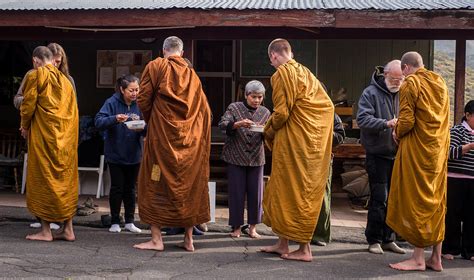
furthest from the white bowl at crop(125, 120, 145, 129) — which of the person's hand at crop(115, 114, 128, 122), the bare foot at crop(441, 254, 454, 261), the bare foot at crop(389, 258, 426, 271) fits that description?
the bare foot at crop(441, 254, 454, 261)

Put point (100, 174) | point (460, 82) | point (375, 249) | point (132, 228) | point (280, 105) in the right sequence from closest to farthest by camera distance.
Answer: point (280, 105)
point (375, 249)
point (132, 228)
point (460, 82)
point (100, 174)

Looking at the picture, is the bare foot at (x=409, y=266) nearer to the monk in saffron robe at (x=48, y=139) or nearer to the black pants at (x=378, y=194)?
the black pants at (x=378, y=194)

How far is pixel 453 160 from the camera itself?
695 cm

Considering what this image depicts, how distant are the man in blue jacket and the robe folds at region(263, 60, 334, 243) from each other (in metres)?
A: 0.67

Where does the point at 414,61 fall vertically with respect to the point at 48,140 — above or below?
above

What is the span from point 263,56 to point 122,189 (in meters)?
5.07

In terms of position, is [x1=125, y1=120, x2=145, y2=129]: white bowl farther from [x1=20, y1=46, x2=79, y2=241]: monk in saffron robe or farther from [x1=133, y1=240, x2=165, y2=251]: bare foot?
[x1=133, y1=240, x2=165, y2=251]: bare foot

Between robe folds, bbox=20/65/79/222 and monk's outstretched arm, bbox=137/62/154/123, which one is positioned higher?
monk's outstretched arm, bbox=137/62/154/123

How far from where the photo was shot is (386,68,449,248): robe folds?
6.22m

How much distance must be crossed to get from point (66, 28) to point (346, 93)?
15.9 ft

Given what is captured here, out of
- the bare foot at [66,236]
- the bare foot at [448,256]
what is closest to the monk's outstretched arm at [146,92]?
the bare foot at [66,236]

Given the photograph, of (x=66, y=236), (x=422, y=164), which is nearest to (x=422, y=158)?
(x=422, y=164)

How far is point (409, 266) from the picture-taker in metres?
6.29

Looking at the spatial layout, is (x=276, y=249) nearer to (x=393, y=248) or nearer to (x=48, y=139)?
(x=393, y=248)
